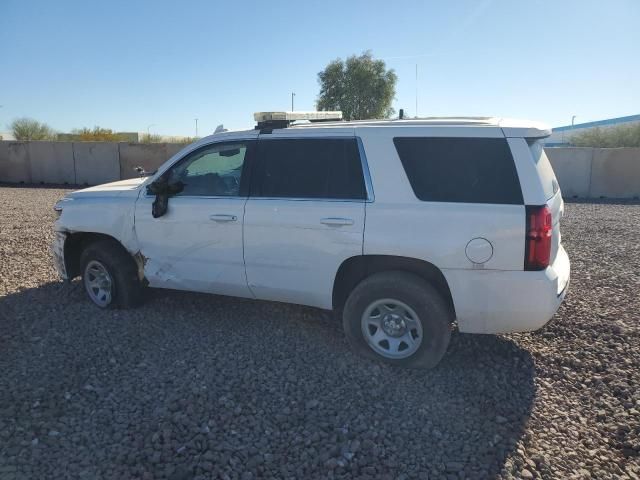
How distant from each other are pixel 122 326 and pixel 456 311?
125 inches

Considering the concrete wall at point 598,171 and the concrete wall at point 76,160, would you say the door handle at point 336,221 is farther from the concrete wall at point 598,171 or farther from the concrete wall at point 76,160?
the concrete wall at point 76,160

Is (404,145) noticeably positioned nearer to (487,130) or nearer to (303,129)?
(487,130)

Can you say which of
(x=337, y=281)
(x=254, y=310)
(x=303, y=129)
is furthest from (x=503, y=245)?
(x=254, y=310)

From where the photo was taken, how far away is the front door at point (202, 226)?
461cm

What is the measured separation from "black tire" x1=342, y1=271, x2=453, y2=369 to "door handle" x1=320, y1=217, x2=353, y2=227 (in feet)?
1.57

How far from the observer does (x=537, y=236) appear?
3.55 m

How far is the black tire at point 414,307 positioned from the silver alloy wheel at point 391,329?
0.03 metres

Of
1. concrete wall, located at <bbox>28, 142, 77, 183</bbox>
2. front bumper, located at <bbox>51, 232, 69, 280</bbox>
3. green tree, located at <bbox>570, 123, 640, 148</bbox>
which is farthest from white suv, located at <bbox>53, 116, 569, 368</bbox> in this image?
green tree, located at <bbox>570, 123, 640, 148</bbox>

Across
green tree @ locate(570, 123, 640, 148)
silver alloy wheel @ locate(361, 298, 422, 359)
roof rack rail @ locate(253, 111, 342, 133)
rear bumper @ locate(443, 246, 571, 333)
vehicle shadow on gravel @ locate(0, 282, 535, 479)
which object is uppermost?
green tree @ locate(570, 123, 640, 148)

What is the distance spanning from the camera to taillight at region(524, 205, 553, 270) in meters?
3.55

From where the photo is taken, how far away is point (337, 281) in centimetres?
429

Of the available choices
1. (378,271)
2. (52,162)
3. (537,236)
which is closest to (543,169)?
(537,236)

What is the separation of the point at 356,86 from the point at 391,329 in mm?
39464

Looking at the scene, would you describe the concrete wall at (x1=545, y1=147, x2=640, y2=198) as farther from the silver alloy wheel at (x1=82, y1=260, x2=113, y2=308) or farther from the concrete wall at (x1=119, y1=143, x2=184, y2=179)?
the silver alloy wheel at (x1=82, y1=260, x2=113, y2=308)
